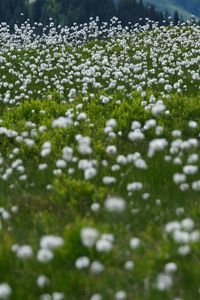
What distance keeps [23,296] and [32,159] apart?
544 cm

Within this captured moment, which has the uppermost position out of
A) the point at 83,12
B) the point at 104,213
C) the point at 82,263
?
the point at 83,12

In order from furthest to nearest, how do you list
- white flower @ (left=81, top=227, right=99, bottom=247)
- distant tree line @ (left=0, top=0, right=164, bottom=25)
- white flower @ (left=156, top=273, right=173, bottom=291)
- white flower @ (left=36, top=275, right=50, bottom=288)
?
distant tree line @ (left=0, top=0, right=164, bottom=25) < white flower @ (left=81, top=227, right=99, bottom=247) < white flower @ (left=36, top=275, right=50, bottom=288) < white flower @ (left=156, top=273, right=173, bottom=291)

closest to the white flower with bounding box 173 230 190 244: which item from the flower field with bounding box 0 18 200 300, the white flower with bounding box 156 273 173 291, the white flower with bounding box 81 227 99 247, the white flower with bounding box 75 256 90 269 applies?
the flower field with bounding box 0 18 200 300

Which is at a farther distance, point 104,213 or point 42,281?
point 104,213

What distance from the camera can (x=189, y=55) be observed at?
85.9 ft

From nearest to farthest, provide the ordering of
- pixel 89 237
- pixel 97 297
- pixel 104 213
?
pixel 97 297
pixel 89 237
pixel 104 213

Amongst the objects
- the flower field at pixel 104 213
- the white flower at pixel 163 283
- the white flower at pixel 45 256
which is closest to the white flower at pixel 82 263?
the flower field at pixel 104 213

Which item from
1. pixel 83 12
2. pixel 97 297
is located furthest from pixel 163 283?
pixel 83 12

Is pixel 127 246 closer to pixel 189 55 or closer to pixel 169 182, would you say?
pixel 169 182

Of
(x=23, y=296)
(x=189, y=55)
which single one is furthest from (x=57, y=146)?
(x=189, y=55)

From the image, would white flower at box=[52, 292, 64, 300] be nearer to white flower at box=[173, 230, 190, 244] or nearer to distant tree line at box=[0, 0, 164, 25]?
white flower at box=[173, 230, 190, 244]

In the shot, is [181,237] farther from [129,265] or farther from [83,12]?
[83,12]

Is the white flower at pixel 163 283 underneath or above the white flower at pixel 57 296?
above

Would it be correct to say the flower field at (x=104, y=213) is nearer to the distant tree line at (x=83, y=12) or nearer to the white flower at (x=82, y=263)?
the white flower at (x=82, y=263)
